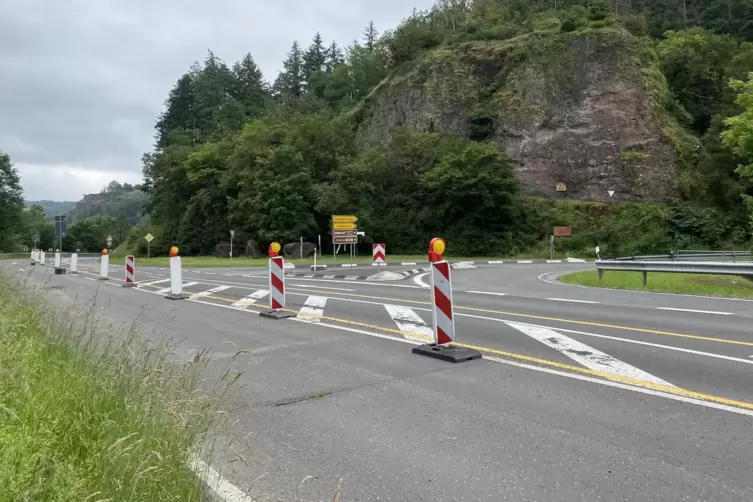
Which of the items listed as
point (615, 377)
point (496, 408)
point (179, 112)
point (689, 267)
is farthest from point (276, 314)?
point (179, 112)

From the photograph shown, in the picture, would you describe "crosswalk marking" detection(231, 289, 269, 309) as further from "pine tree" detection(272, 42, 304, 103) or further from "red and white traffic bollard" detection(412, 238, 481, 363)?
"pine tree" detection(272, 42, 304, 103)

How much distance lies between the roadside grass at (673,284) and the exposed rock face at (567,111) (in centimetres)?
2425

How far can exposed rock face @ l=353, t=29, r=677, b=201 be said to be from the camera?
143 feet

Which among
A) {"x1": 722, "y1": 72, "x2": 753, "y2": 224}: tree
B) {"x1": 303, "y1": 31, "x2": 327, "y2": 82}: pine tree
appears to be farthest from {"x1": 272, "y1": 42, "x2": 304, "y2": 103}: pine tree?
{"x1": 722, "y1": 72, "x2": 753, "y2": 224}: tree

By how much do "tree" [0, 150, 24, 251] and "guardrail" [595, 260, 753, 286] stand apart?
86.7 meters

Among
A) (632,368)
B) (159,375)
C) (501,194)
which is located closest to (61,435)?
(159,375)

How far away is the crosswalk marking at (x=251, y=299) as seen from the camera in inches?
498

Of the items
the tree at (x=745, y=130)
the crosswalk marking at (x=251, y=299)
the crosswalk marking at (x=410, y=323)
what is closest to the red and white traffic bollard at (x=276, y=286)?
the crosswalk marking at (x=251, y=299)

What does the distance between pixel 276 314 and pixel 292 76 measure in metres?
89.3

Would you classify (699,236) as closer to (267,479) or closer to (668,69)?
(668,69)

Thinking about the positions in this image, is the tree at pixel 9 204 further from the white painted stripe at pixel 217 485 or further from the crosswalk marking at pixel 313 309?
the white painted stripe at pixel 217 485

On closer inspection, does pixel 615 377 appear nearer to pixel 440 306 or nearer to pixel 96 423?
pixel 440 306

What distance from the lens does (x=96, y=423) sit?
3.32 m

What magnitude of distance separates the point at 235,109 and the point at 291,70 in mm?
26996
